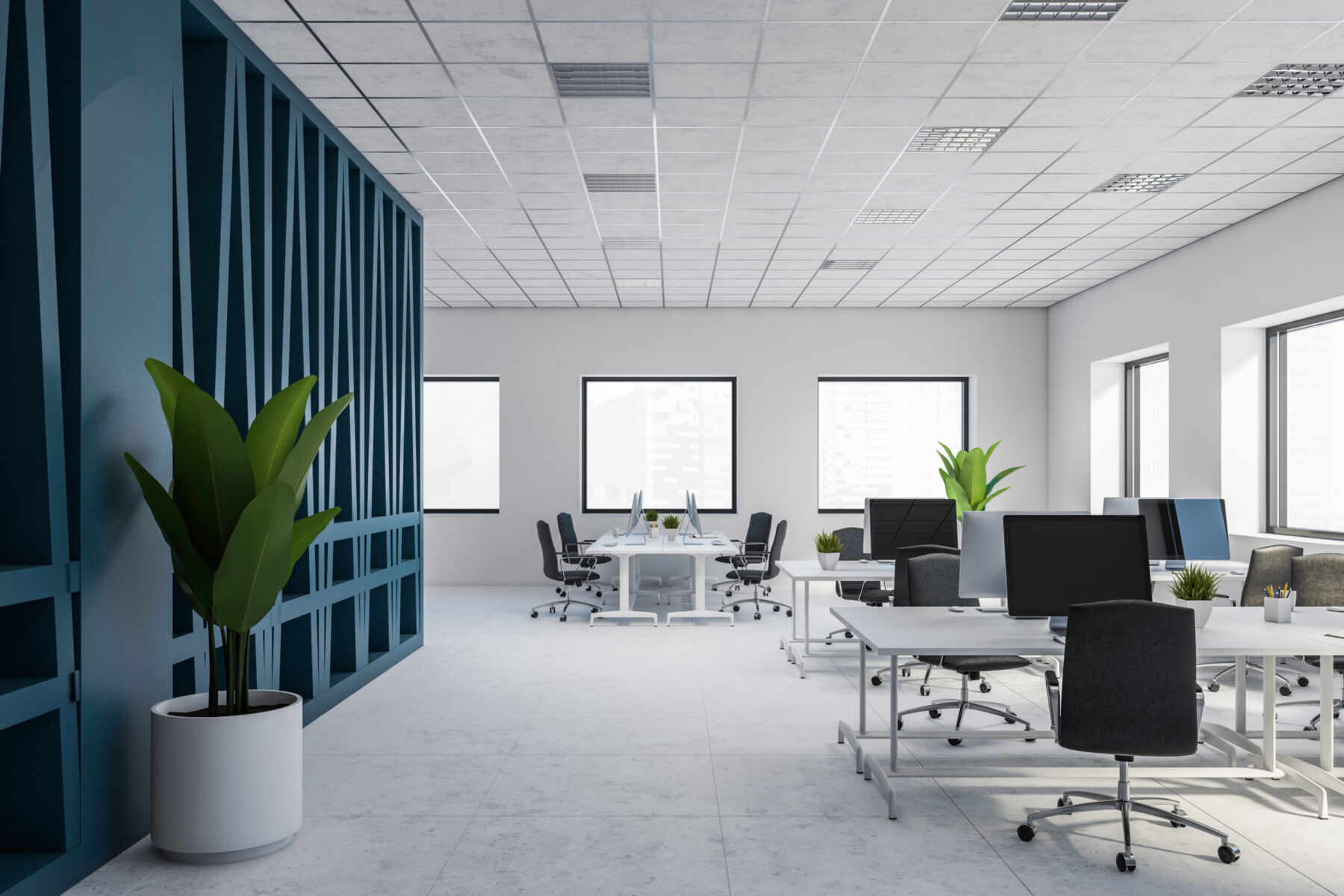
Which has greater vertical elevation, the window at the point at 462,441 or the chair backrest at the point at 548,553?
the window at the point at 462,441

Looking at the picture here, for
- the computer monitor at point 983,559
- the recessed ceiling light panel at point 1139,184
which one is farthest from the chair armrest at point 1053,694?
the recessed ceiling light panel at point 1139,184

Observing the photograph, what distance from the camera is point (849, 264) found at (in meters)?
8.56

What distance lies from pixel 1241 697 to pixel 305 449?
13.4 feet

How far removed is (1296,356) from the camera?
6.99m

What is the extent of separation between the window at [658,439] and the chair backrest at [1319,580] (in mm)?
6568

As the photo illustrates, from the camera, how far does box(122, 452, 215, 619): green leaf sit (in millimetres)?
2916

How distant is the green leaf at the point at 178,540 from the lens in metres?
2.92

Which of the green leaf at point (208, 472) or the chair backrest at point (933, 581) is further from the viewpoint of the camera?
the chair backrest at point (933, 581)

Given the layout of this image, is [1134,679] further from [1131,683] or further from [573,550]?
[573,550]

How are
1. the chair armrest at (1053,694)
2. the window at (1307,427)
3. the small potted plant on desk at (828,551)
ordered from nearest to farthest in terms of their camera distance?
1. the chair armrest at (1053,694)
2. the small potted plant on desk at (828,551)
3. the window at (1307,427)

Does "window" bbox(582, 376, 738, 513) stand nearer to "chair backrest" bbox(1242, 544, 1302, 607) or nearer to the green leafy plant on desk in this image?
the green leafy plant on desk

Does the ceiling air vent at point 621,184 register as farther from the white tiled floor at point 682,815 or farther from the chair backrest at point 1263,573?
the chair backrest at point 1263,573

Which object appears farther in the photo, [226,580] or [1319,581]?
[1319,581]

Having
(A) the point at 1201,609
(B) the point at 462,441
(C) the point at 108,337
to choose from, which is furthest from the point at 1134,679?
(B) the point at 462,441
